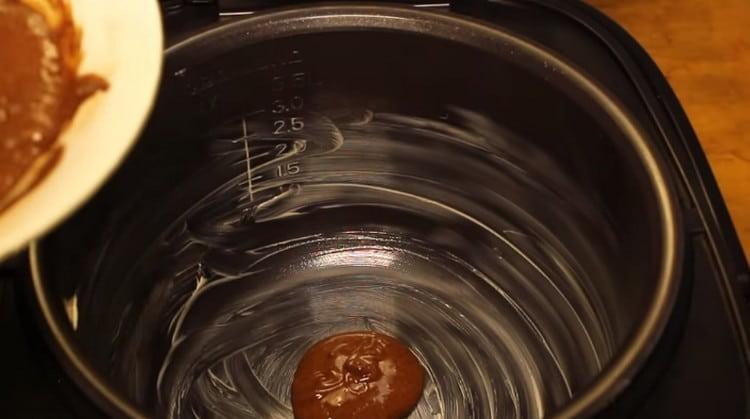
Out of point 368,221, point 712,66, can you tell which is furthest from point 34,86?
point 712,66

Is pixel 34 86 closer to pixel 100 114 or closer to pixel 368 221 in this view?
pixel 100 114

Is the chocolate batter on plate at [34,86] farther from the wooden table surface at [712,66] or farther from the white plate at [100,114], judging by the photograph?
the wooden table surface at [712,66]

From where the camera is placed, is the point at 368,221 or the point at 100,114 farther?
the point at 368,221

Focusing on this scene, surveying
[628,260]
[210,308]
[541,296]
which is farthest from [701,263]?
[210,308]

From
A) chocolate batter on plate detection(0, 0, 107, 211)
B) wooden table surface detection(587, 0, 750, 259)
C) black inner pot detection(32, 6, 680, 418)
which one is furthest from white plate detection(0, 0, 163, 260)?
wooden table surface detection(587, 0, 750, 259)

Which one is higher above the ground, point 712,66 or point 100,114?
point 712,66

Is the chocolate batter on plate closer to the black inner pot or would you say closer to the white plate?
the white plate
